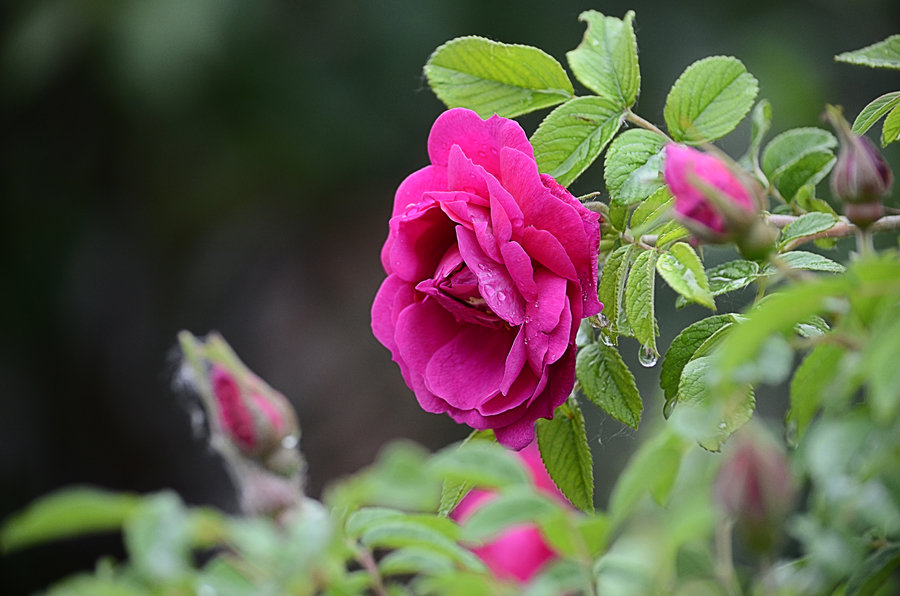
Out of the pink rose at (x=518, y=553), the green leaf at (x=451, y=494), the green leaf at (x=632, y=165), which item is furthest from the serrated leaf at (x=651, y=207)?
the pink rose at (x=518, y=553)

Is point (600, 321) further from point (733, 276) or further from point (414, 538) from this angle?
point (414, 538)

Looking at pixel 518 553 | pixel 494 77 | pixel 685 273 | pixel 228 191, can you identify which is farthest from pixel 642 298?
pixel 228 191

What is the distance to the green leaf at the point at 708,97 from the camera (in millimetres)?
382

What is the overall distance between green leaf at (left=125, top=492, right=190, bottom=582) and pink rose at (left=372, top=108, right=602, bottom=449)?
16 centimetres

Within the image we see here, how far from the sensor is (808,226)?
0.33 meters

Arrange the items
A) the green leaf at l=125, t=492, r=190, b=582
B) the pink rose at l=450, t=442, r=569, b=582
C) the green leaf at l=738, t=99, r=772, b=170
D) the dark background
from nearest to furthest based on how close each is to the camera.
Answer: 1. the green leaf at l=125, t=492, r=190, b=582
2. the green leaf at l=738, t=99, r=772, b=170
3. the pink rose at l=450, t=442, r=569, b=582
4. the dark background

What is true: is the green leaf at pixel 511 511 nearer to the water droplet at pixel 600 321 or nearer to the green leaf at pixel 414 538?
the green leaf at pixel 414 538

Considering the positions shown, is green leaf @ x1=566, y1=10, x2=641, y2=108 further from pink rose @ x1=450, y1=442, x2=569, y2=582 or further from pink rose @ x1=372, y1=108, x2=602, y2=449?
pink rose @ x1=450, y1=442, x2=569, y2=582

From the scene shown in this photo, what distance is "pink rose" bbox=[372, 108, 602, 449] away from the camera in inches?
13.6

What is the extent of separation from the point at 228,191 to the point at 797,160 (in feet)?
5.98

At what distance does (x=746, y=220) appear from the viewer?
0.26 m

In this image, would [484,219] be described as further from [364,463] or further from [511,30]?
[364,463]

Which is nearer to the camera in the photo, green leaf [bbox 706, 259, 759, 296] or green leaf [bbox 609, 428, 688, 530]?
green leaf [bbox 609, 428, 688, 530]

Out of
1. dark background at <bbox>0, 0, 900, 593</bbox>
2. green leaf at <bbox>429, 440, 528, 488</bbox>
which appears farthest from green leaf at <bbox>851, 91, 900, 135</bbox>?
dark background at <bbox>0, 0, 900, 593</bbox>
